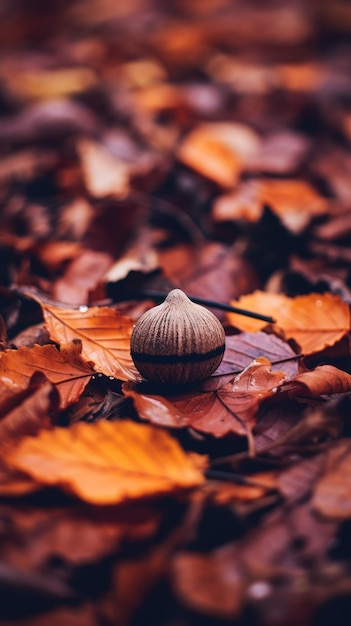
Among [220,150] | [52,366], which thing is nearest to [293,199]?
[220,150]

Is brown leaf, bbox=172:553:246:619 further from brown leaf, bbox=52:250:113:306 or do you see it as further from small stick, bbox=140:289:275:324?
brown leaf, bbox=52:250:113:306

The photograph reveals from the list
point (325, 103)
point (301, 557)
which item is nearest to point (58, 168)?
point (325, 103)

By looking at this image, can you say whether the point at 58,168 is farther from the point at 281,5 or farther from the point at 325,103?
the point at 281,5

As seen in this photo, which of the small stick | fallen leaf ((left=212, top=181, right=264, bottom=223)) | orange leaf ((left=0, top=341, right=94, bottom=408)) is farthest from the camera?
fallen leaf ((left=212, top=181, right=264, bottom=223))

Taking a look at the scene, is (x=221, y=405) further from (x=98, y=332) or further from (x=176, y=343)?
(x=98, y=332)

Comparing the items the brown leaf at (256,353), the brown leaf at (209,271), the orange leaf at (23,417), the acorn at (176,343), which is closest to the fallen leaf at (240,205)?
the brown leaf at (209,271)

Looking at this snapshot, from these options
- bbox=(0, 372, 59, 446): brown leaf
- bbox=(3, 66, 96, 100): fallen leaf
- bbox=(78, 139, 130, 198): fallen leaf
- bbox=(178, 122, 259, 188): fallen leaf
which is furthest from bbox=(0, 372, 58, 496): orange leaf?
bbox=(3, 66, 96, 100): fallen leaf

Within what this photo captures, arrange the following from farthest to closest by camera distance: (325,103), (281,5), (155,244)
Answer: (281,5), (325,103), (155,244)
